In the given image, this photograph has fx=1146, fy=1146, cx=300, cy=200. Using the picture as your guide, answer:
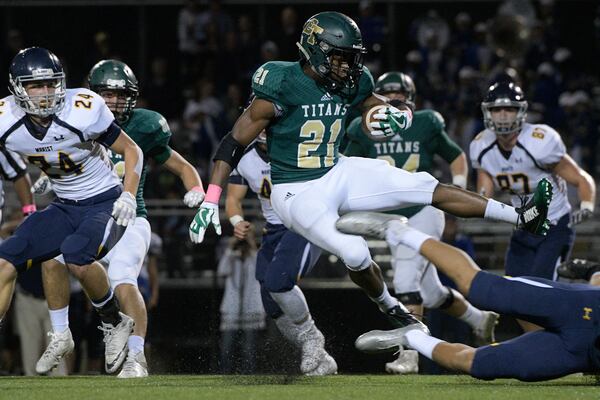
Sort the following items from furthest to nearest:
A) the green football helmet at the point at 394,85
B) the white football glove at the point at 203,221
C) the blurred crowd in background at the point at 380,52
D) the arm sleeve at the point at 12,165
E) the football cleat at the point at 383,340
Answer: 1. the blurred crowd in background at the point at 380,52
2. the green football helmet at the point at 394,85
3. the arm sleeve at the point at 12,165
4. the white football glove at the point at 203,221
5. the football cleat at the point at 383,340

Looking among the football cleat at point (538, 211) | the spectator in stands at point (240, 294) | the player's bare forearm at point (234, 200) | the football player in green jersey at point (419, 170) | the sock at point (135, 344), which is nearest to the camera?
the football cleat at point (538, 211)

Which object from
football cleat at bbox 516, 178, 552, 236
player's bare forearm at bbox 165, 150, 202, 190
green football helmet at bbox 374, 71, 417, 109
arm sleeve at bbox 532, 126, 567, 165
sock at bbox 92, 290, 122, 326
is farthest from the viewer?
green football helmet at bbox 374, 71, 417, 109

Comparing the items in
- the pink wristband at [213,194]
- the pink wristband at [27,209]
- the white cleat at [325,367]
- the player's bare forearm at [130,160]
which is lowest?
the white cleat at [325,367]

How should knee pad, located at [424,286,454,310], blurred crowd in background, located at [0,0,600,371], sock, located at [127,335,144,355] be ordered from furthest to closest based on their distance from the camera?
blurred crowd in background, located at [0,0,600,371], knee pad, located at [424,286,454,310], sock, located at [127,335,144,355]

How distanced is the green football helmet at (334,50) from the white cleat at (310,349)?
1752 millimetres

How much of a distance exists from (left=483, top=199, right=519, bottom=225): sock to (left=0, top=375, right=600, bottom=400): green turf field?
0.89 meters

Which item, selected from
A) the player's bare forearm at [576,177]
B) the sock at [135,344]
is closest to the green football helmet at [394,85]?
the player's bare forearm at [576,177]

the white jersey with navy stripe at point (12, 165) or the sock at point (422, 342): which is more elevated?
the white jersey with navy stripe at point (12, 165)

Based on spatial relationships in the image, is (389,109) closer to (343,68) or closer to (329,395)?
(343,68)

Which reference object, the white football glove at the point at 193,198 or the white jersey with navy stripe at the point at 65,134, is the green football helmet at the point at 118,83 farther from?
the white football glove at the point at 193,198

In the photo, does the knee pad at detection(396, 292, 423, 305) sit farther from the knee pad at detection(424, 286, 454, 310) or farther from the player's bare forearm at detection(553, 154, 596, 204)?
the player's bare forearm at detection(553, 154, 596, 204)

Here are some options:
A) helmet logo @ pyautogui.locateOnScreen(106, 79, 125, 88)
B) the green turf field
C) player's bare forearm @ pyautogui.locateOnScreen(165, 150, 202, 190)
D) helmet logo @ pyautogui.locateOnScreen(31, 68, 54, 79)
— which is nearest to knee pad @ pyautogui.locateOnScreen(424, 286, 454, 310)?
the green turf field

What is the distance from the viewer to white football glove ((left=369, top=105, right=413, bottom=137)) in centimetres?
658

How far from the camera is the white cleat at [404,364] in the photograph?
8.05 metres
